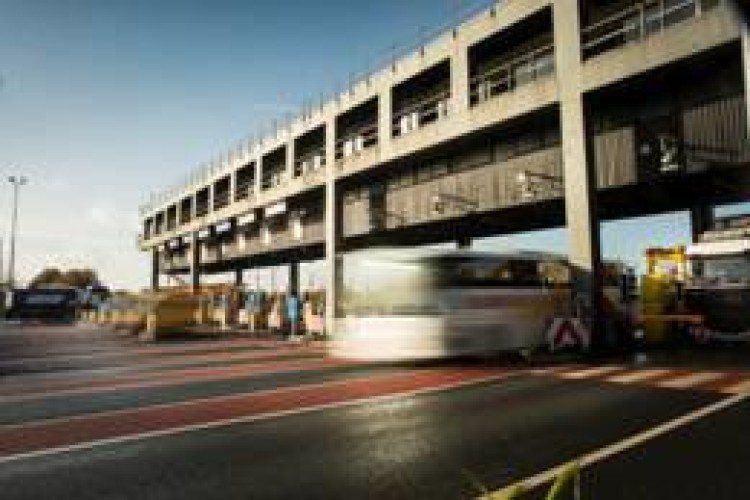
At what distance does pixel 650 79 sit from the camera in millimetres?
17938

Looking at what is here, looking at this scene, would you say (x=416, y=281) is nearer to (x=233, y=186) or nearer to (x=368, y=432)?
(x=368, y=432)

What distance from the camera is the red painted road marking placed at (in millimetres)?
13219

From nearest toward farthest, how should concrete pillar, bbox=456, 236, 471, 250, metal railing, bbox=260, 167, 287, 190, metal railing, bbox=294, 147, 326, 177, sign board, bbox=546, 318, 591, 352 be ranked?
sign board, bbox=546, 318, 591, 352, metal railing, bbox=294, 147, 326, 177, concrete pillar, bbox=456, 236, 471, 250, metal railing, bbox=260, 167, 287, 190

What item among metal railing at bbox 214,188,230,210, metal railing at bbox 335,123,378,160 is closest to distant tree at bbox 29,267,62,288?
metal railing at bbox 214,188,230,210

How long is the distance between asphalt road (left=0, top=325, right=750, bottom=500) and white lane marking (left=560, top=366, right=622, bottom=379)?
4 centimetres

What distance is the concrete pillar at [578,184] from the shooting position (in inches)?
735

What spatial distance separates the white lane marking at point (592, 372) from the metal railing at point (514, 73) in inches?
446

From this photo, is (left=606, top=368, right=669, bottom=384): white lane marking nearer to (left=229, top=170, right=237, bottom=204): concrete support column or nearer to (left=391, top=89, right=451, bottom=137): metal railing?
(left=391, top=89, right=451, bottom=137): metal railing

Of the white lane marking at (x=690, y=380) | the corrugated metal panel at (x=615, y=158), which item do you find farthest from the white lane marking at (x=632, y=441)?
the corrugated metal panel at (x=615, y=158)

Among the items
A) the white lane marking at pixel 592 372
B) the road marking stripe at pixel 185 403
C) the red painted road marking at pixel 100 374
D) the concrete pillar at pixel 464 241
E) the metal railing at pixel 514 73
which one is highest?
the metal railing at pixel 514 73

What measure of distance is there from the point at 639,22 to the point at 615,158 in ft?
14.6

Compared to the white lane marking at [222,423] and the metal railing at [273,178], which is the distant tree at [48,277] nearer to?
the metal railing at [273,178]

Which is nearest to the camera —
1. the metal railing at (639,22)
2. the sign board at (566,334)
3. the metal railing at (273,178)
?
the sign board at (566,334)

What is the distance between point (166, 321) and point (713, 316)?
23789mm
